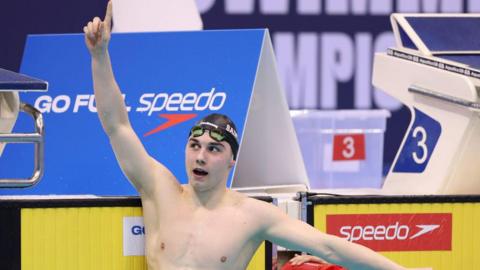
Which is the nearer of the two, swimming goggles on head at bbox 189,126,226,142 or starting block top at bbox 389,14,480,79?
swimming goggles on head at bbox 189,126,226,142

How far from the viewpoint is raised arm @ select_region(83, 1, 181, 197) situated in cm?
375

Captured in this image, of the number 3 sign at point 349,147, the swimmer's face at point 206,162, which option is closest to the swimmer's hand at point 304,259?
the swimmer's face at point 206,162

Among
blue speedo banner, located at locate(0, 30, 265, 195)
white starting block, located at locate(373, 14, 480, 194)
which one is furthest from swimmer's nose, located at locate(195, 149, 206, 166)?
white starting block, located at locate(373, 14, 480, 194)

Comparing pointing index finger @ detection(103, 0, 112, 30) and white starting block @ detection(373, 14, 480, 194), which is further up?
pointing index finger @ detection(103, 0, 112, 30)

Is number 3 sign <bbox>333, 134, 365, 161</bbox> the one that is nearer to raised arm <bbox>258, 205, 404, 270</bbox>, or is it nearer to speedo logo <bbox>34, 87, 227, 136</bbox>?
speedo logo <bbox>34, 87, 227, 136</bbox>

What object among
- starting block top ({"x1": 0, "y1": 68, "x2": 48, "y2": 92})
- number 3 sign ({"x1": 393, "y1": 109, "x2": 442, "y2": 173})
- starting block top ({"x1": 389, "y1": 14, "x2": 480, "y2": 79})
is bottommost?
number 3 sign ({"x1": 393, "y1": 109, "x2": 442, "y2": 173})

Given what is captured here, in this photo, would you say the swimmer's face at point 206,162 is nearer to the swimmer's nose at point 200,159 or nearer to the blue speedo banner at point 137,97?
the swimmer's nose at point 200,159

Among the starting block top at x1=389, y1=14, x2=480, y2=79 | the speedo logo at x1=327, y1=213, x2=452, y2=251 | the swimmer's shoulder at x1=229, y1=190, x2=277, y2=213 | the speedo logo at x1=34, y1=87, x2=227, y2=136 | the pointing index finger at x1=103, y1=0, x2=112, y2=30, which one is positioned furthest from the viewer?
the speedo logo at x1=34, y1=87, x2=227, y2=136

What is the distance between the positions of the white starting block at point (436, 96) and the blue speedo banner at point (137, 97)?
644 mm

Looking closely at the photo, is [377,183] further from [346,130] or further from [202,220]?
[202,220]

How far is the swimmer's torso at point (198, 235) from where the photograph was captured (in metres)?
3.99

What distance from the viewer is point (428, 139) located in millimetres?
4953

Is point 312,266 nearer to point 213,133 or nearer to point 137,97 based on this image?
point 213,133

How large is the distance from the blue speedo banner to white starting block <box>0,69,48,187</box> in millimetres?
886
